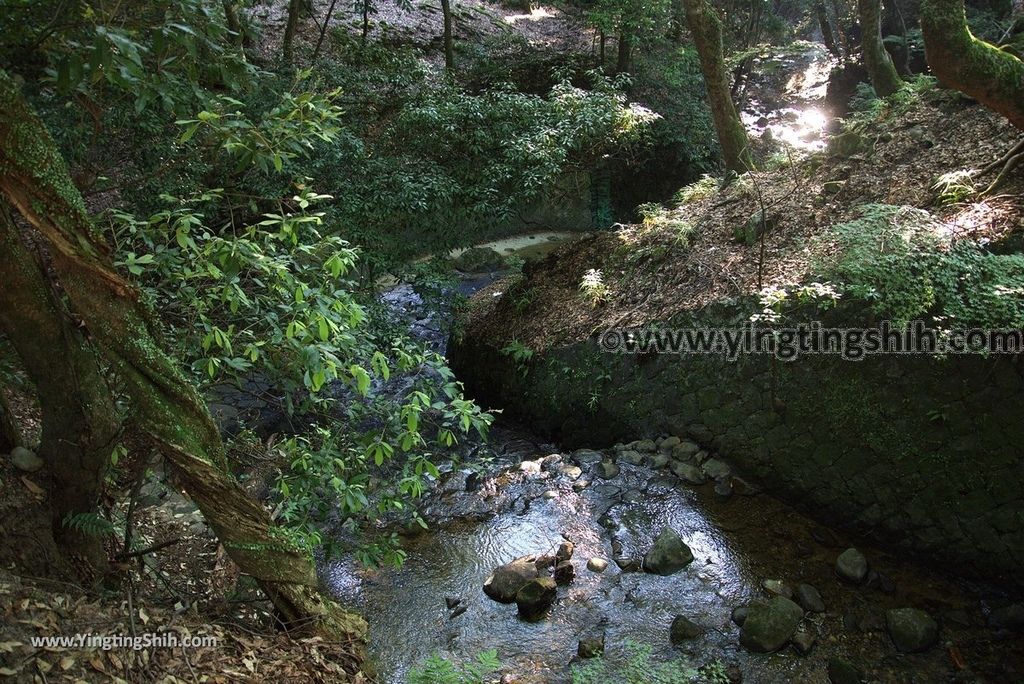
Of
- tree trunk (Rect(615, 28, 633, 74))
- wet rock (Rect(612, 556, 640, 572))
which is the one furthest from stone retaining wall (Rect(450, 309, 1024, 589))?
tree trunk (Rect(615, 28, 633, 74))

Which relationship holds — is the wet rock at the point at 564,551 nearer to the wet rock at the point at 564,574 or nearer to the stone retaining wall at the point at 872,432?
the wet rock at the point at 564,574

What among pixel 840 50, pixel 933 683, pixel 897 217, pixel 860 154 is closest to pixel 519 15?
pixel 840 50

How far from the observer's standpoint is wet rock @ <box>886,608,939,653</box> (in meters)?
4.22

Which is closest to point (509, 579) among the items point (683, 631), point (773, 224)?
point (683, 631)

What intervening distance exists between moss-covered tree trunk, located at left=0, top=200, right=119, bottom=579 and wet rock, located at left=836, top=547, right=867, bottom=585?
5020 millimetres

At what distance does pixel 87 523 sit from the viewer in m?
3.12

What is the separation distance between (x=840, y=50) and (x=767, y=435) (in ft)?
49.7

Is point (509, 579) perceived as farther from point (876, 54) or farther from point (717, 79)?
point (876, 54)

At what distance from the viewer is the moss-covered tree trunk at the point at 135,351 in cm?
250

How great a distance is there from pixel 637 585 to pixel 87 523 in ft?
12.3

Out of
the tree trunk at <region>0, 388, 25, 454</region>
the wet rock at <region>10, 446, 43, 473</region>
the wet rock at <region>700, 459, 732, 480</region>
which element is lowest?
the wet rock at <region>700, 459, 732, 480</region>

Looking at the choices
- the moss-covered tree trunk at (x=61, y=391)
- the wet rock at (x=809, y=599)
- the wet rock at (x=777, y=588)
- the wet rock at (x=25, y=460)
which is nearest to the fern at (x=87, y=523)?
the moss-covered tree trunk at (x=61, y=391)

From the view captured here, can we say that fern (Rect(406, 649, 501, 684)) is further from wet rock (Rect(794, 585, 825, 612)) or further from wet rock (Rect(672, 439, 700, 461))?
wet rock (Rect(672, 439, 700, 461))

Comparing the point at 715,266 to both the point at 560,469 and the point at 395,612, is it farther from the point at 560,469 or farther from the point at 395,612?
the point at 395,612
